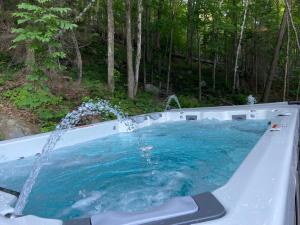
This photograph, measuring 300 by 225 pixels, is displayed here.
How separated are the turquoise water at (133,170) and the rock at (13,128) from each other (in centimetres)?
143

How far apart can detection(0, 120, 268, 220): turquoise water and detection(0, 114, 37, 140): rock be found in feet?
4.71

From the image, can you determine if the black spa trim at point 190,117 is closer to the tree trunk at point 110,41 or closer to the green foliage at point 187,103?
the tree trunk at point 110,41

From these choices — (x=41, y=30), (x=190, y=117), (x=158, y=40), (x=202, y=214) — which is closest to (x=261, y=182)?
(x=202, y=214)

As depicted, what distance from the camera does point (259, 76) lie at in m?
17.6

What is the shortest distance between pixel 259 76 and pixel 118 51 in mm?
8518

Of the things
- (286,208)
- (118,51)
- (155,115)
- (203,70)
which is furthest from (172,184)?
(203,70)

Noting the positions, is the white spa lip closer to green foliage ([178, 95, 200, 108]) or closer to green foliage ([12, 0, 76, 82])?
green foliage ([12, 0, 76, 82])

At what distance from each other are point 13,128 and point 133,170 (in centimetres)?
258

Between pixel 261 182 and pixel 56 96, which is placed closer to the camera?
pixel 261 182

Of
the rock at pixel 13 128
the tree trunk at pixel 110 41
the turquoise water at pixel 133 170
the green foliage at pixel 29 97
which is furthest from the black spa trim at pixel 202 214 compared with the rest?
the tree trunk at pixel 110 41

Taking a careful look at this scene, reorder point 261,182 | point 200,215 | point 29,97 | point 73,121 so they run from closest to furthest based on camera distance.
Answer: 1. point 200,215
2. point 261,182
3. point 29,97
4. point 73,121

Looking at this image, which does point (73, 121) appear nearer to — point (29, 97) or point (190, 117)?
point (29, 97)

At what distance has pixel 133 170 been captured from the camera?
3.36 meters

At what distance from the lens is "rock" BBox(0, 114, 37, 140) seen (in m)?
5.03
